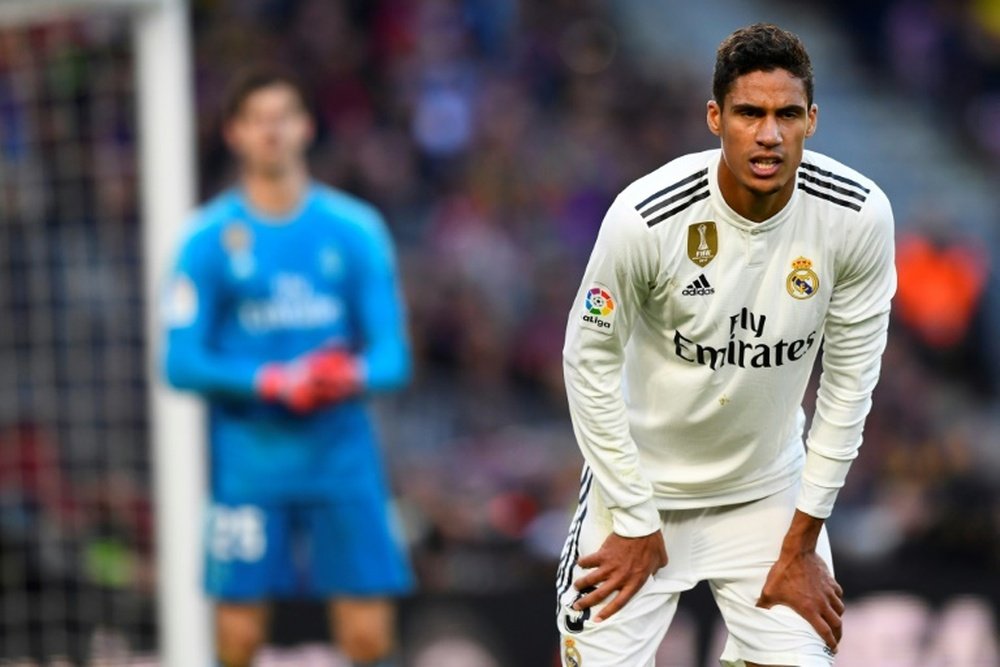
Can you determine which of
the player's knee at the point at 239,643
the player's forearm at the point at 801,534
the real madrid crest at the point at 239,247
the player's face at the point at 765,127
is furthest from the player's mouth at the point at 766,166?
the player's knee at the point at 239,643

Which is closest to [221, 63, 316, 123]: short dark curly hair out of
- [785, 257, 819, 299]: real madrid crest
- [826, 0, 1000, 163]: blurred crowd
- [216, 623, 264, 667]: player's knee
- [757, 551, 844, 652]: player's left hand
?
[216, 623, 264, 667]: player's knee

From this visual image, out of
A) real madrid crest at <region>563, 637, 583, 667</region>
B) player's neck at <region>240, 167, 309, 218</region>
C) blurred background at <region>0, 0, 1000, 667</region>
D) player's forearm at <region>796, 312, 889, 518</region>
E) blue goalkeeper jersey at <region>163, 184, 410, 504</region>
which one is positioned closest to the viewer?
player's forearm at <region>796, 312, 889, 518</region>

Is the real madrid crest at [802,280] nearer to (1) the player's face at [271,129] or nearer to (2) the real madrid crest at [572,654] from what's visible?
(2) the real madrid crest at [572,654]

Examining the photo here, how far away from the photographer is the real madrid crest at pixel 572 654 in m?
4.14

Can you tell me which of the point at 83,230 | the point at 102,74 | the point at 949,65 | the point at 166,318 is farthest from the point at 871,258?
the point at 949,65

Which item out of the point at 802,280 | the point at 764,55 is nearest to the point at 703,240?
the point at 802,280

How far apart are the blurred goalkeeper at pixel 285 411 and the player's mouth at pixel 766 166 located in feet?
8.49

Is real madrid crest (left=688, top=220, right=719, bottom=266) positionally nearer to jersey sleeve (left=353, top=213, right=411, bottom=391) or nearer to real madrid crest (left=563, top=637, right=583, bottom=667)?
real madrid crest (left=563, top=637, right=583, bottom=667)

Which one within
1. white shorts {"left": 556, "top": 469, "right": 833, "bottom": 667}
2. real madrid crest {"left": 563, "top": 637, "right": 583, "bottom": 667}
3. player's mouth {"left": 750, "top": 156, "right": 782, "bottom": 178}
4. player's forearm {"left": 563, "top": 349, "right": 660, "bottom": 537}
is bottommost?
real madrid crest {"left": 563, "top": 637, "right": 583, "bottom": 667}

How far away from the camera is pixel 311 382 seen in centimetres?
598

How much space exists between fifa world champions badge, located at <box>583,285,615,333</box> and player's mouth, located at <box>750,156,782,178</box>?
440 millimetres

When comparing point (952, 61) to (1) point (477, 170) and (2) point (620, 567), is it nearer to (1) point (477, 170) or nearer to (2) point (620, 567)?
(1) point (477, 170)

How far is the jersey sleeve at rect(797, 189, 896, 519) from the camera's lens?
3961 mm

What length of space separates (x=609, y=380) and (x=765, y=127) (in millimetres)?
691
